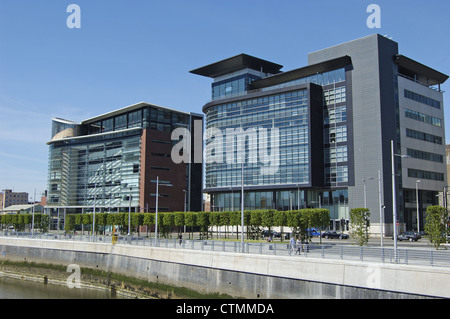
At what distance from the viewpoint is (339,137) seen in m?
90.1

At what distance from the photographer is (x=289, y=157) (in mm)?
90375

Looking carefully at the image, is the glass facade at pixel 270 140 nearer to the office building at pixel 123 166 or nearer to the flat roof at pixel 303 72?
the flat roof at pixel 303 72

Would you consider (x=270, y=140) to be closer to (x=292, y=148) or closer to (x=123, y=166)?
(x=292, y=148)

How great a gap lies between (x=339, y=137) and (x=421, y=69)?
83.8 ft

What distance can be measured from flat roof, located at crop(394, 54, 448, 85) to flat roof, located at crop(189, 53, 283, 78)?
3046cm

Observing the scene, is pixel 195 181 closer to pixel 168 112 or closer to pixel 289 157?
pixel 168 112

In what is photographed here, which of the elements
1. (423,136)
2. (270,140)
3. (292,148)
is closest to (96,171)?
(270,140)

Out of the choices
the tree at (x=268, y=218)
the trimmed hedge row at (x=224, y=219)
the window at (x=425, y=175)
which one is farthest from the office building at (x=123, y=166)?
the window at (x=425, y=175)

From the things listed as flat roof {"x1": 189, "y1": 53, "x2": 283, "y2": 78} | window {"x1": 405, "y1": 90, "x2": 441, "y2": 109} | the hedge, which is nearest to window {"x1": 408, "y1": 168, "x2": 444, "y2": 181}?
window {"x1": 405, "y1": 90, "x2": 441, "y2": 109}

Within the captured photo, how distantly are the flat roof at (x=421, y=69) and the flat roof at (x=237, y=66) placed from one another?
99.9 ft
